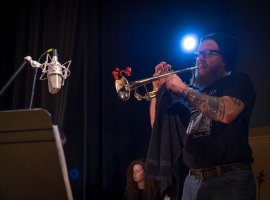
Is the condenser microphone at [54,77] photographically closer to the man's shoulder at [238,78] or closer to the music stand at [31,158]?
the music stand at [31,158]

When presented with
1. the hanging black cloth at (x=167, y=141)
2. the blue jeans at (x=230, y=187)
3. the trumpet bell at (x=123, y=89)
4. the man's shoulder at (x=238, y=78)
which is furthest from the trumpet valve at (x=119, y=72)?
the blue jeans at (x=230, y=187)

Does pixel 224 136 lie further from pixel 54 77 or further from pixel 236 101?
pixel 54 77

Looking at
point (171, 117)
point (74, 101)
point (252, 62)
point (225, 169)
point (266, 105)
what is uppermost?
point (252, 62)

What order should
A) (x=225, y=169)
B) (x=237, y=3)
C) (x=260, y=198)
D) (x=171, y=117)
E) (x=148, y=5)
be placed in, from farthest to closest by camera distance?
(x=148, y=5) < (x=237, y=3) < (x=260, y=198) < (x=171, y=117) < (x=225, y=169)

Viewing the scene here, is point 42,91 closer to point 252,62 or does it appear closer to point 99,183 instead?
point 99,183

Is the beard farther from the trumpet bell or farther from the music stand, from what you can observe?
the music stand

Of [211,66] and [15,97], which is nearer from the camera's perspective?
[211,66]

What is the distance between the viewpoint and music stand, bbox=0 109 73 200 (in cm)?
79

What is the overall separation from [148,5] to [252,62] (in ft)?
5.63

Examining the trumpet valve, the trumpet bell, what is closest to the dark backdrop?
the trumpet bell

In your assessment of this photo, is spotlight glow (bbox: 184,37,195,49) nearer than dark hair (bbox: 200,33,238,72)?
No

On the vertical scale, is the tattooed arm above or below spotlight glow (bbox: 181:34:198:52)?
below

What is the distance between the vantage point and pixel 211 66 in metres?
1.90

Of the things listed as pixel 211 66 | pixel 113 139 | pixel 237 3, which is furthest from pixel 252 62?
pixel 113 139
